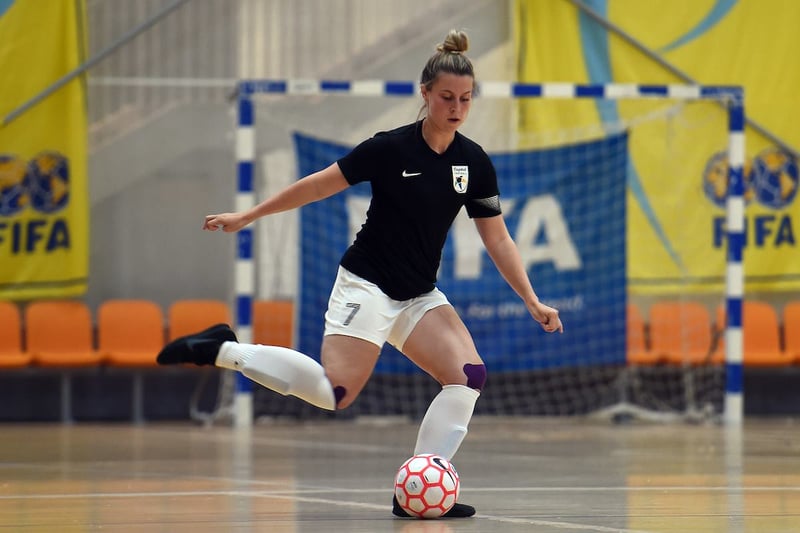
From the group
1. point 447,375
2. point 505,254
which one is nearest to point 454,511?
point 447,375

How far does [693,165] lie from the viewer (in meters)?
15.6

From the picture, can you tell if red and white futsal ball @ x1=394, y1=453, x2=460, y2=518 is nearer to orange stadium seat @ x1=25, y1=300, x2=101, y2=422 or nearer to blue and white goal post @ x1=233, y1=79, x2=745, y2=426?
blue and white goal post @ x1=233, y1=79, x2=745, y2=426

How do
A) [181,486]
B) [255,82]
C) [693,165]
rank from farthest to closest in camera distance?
[693,165] < [255,82] < [181,486]

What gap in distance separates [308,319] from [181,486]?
6512 mm

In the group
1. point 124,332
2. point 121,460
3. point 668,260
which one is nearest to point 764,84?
point 668,260

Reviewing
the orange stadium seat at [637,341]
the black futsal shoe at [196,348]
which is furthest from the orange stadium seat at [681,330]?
the black futsal shoe at [196,348]

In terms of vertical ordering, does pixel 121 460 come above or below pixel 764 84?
below

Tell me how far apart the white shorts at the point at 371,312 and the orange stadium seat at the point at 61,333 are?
8.41 metres

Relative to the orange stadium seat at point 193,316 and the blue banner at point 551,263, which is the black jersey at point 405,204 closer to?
the blue banner at point 551,263

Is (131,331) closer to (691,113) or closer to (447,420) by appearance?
(691,113)

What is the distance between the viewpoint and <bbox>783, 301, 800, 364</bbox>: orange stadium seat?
1515 centimetres

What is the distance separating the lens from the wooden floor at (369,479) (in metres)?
5.75

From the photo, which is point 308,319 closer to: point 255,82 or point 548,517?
point 255,82

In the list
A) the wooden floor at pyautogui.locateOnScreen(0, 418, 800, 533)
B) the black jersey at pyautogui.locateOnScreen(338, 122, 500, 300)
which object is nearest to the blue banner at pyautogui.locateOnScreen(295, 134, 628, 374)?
the wooden floor at pyautogui.locateOnScreen(0, 418, 800, 533)
